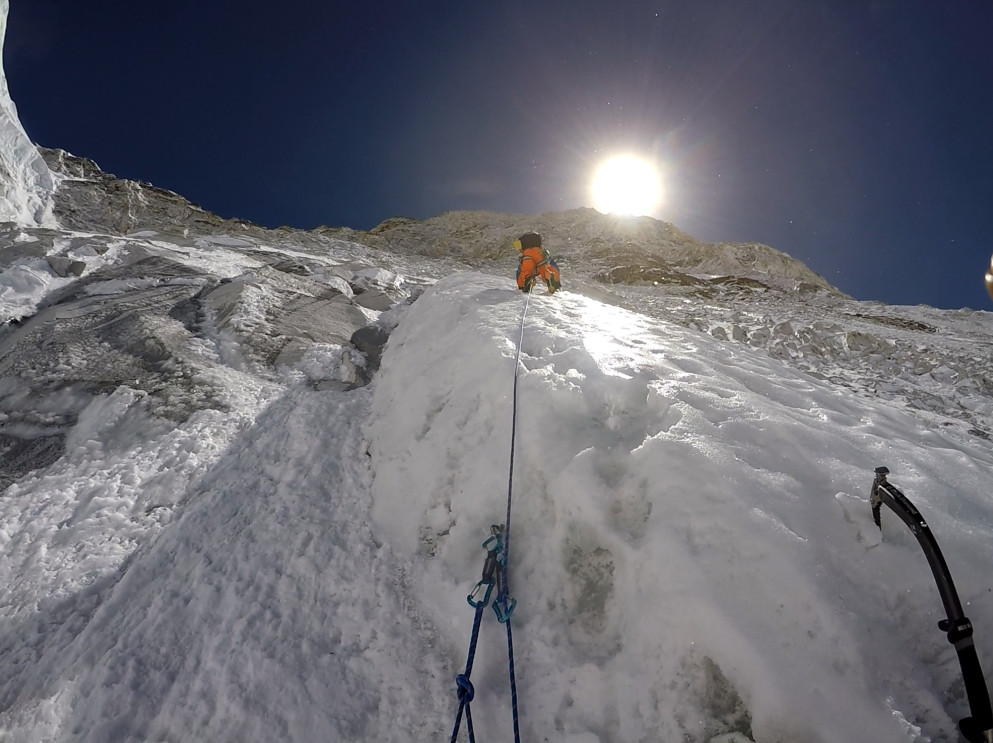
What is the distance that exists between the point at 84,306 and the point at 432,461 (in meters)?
7.70

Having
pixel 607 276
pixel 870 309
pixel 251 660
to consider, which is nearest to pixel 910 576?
pixel 251 660

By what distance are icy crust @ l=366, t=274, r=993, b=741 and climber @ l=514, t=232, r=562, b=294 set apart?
14.6 ft

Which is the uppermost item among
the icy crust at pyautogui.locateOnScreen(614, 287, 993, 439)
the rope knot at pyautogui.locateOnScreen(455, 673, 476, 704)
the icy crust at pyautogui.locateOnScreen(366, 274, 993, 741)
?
the icy crust at pyautogui.locateOnScreen(614, 287, 993, 439)

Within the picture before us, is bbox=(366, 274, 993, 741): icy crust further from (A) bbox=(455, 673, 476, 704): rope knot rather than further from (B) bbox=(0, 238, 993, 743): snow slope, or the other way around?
(A) bbox=(455, 673, 476, 704): rope knot

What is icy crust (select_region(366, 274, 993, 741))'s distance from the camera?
7.14 ft

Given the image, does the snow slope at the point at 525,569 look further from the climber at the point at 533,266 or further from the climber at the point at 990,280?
the climber at the point at 533,266

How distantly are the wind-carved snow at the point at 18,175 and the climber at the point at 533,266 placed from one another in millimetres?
17458

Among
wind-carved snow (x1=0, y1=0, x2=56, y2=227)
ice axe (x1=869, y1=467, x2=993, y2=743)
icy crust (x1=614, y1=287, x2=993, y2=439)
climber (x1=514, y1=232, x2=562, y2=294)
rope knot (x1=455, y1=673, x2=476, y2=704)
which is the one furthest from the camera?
wind-carved snow (x1=0, y1=0, x2=56, y2=227)

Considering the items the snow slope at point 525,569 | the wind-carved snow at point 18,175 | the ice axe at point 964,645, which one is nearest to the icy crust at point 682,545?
the snow slope at point 525,569

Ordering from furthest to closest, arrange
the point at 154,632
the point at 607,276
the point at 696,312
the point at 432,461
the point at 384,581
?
the point at 607,276
the point at 696,312
the point at 432,461
the point at 384,581
the point at 154,632

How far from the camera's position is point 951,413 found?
7.99 m

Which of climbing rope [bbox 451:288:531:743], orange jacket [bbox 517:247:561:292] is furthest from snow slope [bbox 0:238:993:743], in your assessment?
orange jacket [bbox 517:247:561:292]

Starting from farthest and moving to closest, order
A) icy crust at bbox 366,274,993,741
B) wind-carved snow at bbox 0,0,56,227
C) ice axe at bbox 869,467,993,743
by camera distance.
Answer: wind-carved snow at bbox 0,0,56,227, icy crust at bbox 366,274,993,741, ice axe at bbox 869,467,993,743

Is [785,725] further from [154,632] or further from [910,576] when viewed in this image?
[154,632]
